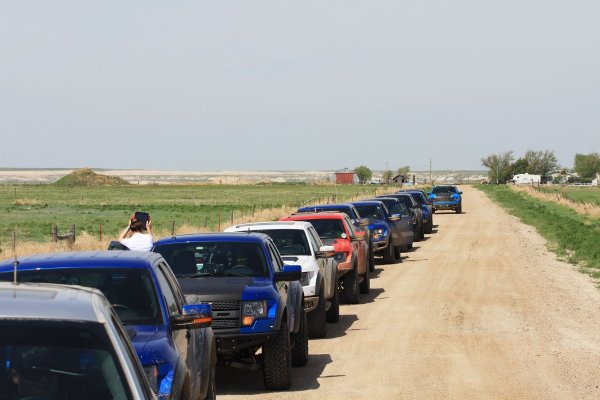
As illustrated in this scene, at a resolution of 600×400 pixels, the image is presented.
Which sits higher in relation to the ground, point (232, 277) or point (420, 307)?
point (232, 277)

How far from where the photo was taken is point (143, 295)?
339 inches

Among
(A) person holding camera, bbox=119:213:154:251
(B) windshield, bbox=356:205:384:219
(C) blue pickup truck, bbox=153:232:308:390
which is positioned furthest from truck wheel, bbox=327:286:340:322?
(B) windshield, bbox=356:205:384:219

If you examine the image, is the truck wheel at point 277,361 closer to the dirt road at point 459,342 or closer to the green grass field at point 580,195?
the dirt road at point 459,342

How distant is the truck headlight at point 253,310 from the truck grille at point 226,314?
0.07m

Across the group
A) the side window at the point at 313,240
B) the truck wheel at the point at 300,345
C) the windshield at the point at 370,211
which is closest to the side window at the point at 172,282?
the truck wheel at the point at 300,345

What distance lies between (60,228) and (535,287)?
33619mm

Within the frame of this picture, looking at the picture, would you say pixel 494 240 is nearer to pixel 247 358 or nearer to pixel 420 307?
pixel 420 307

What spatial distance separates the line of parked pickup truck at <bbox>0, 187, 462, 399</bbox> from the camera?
5.00 meters

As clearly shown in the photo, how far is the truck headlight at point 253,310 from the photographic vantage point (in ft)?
38.1

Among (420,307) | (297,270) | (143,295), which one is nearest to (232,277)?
(297,270)

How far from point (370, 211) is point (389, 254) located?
1450 mm

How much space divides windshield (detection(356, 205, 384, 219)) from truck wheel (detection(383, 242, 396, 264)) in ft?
2.97

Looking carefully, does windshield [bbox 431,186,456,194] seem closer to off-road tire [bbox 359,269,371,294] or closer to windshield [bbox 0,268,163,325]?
off-road tire [bbox 359,269,371,294]

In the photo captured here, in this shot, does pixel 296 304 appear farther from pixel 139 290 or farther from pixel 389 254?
pixel 389 254
